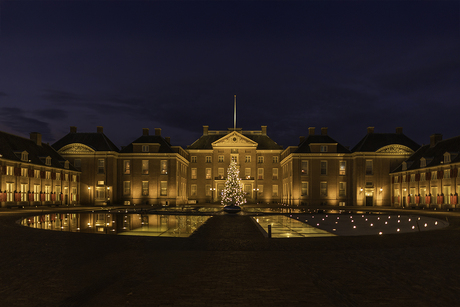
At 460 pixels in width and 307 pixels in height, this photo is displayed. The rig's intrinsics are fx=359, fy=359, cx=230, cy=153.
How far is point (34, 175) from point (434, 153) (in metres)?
55.2

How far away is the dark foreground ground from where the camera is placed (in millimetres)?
7227

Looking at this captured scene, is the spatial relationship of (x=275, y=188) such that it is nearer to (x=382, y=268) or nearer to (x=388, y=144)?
(x=388, y=144)

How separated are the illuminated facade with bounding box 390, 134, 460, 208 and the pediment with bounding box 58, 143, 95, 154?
49605 millimetres

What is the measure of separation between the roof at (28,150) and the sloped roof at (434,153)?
52.9m

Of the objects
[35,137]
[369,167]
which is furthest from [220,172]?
[35,137]

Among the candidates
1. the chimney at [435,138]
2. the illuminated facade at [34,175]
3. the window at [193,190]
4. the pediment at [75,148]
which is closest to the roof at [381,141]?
the chimney at [435,138]

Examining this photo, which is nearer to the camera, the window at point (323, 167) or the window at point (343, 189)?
the window at point (343, 189)

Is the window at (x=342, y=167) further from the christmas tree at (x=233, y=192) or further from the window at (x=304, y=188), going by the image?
the christmas tree at (x=233, y=192)

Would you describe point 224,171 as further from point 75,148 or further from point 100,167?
point 75,148

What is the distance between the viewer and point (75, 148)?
59.9m

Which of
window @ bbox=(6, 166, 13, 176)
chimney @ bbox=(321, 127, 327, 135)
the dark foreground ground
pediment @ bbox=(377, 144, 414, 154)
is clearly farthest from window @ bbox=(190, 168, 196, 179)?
the dark foreground ground

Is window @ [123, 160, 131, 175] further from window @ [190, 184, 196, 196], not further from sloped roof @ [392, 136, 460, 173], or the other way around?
sloped roof @ [392, 136, 460, 173]

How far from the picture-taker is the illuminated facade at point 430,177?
4400 cm

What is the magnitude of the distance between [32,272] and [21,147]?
152ft
